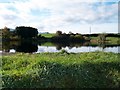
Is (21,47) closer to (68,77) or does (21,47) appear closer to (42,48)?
(42,48)

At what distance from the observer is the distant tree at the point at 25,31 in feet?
153

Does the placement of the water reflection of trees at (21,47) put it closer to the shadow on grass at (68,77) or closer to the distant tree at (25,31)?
the distant tree at (25,31)

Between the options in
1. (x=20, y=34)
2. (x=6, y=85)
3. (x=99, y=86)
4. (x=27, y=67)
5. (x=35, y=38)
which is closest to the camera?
(x=6, y=85)

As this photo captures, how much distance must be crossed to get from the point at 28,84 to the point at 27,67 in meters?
1.40

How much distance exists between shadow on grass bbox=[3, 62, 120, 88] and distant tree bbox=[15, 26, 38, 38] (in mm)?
35988

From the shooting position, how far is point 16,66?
11.2 meters

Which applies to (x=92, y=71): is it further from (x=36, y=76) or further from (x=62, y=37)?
(x=62, y=37)

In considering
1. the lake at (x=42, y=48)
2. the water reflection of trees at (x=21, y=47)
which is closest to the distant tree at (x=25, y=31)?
the lake at (x=42, y=48)

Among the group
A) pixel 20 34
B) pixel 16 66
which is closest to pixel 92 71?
pixel 16 66

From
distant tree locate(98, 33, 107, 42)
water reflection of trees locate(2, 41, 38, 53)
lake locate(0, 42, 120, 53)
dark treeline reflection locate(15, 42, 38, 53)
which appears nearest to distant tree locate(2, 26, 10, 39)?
lake locate(0, 42, 120, 53)

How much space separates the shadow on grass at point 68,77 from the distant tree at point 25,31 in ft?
118

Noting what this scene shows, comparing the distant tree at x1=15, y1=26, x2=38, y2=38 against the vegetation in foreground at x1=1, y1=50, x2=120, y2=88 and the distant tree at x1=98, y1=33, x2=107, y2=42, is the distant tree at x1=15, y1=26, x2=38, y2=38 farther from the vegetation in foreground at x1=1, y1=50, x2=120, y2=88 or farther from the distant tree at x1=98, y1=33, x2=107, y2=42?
the vegetation in foreground at x1=1, y1=50, x2=120, y2=88

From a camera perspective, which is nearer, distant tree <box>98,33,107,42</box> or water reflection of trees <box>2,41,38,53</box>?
water reflection of trees <box>2,41,38,53</box>

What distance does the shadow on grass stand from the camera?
9.49 m
